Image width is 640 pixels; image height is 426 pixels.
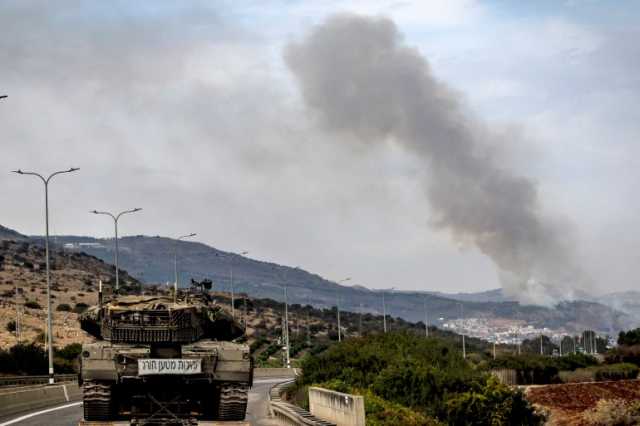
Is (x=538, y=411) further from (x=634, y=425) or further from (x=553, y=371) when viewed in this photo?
(x=553, y=371)

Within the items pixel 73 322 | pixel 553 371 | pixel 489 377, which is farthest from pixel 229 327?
pixel 73 322

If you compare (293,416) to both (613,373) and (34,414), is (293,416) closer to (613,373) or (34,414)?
(34,414)

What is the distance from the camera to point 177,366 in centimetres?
2284

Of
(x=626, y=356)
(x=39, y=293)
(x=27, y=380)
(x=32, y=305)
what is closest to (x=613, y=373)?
(x=626, y=356)

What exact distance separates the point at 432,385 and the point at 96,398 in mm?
12637

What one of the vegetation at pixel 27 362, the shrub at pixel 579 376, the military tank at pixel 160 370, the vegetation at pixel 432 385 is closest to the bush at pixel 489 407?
the vegetation at pixel 432 385

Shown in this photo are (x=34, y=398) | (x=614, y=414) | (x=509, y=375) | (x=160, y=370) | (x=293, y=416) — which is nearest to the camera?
(x=160, y=370)

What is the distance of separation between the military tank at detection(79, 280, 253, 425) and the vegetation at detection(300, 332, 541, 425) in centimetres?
628

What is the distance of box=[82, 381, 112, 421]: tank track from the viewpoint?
76.5 ft

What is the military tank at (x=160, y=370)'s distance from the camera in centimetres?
2306

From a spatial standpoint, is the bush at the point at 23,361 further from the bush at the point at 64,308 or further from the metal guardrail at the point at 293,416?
the bush at the point at 64,308

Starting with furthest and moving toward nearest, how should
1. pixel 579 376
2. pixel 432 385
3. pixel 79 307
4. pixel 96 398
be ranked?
pixel 79 307 → pixel 579 376 → pixel 432 385 → pixel 96 398

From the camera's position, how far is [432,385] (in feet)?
110

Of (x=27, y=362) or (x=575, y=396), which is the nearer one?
(x=575, y=396)
